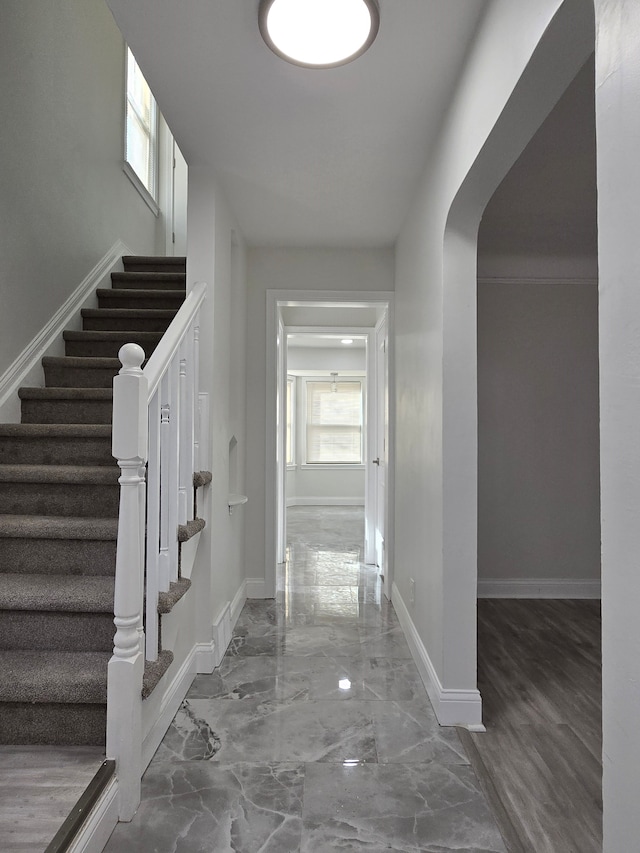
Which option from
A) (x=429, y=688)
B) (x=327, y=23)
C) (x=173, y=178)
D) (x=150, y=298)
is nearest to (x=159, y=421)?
(x=327, y=23)

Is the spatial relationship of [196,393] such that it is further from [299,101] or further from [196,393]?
[299,101]

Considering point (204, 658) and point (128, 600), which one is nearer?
point (128, 600)

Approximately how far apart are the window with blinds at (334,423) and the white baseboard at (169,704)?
622 centimetres

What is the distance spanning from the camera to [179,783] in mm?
1683

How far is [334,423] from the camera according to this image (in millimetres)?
8648

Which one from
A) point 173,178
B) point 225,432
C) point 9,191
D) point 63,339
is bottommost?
point 225,432

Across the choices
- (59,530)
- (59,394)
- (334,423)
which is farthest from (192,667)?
(334,423)

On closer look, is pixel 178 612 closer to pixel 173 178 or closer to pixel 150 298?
pixel 150 298

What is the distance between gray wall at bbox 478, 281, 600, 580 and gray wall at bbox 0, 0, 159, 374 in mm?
2689

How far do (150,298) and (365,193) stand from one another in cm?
158

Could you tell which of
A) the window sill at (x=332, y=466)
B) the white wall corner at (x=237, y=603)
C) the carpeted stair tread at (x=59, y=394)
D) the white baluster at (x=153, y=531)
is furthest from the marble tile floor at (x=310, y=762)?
the window sill at (x=332, y=466)

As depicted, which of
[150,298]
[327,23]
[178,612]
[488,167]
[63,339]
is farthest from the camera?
[150,298]

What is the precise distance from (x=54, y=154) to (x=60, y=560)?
7.54 ft

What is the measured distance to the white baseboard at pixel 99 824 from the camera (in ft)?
4.29
